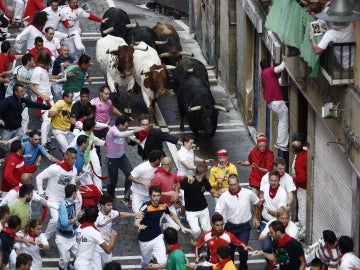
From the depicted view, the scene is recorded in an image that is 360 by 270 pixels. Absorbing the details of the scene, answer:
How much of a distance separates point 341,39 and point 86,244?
534cm

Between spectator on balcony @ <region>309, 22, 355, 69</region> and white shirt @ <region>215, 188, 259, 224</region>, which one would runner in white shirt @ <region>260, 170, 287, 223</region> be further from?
spectator on balcony @ <region>309, 22, 355, 69</region>

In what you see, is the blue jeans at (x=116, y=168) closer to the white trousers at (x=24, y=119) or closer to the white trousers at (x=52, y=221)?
the white trousers at (x=52, y=221)

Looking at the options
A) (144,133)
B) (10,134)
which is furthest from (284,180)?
(10,134)

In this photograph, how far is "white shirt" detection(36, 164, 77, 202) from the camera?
27.4 meters

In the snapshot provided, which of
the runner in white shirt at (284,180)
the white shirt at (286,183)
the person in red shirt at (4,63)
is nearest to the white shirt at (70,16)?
the person in red shirt at (4,63)

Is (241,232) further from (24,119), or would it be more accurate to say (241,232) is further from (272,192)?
(24,119)

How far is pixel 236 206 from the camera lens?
1043 inches

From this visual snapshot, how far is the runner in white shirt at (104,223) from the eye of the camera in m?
25.6

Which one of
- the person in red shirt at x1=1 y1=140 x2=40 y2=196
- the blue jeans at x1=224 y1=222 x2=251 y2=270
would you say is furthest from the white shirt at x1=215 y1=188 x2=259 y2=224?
the person in red shirt at x1=1 y1=140 x2=40 y2=196

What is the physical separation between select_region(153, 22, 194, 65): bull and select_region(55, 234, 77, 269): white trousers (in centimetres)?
1170

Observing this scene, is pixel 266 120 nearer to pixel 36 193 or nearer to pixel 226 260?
pixel 36 193

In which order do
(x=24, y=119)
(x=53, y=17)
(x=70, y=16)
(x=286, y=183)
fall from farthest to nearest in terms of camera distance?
(x=70, y=16) < (x=53, y=17) < (x=24, y=119) < (x=286, y=183)

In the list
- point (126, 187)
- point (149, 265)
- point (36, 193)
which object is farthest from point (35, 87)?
point (149, 265)

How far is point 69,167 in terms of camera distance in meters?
27.5
